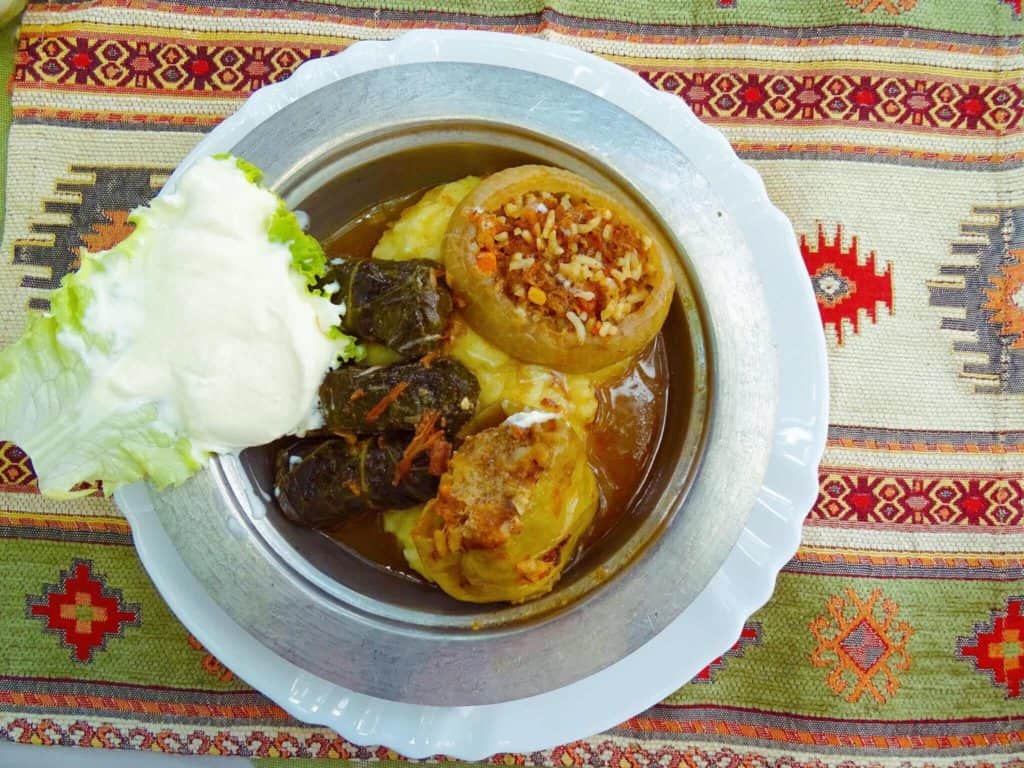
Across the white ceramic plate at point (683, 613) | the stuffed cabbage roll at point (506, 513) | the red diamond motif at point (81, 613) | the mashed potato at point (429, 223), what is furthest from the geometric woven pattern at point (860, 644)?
the red diamond motif at point (81, 613)

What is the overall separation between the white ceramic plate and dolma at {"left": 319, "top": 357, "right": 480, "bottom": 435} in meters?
0.63

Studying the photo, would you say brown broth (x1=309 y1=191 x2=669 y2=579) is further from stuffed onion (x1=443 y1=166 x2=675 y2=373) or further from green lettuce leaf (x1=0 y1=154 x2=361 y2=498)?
green lettuce leaf (x1=0 y1=154 x2=361 y2=498)

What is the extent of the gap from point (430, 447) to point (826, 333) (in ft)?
4.77

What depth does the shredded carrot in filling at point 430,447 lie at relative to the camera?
2217mm

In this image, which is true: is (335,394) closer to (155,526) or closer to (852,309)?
(155,526)

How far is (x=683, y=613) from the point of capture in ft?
7.55

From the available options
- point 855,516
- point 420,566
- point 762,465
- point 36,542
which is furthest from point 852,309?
point 36,542

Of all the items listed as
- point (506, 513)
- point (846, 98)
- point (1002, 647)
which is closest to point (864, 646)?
point (1002, 647)

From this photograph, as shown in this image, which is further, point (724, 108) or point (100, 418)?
point (724, 108)

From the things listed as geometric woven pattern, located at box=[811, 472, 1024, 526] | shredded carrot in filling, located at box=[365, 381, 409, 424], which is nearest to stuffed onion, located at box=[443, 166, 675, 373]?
shredded carrot in filling, located at box=[365, 381, 409, 424]

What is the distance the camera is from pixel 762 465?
216 cm

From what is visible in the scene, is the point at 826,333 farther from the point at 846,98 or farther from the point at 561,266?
the point at 561,266

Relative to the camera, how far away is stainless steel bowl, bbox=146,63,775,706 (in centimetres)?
203

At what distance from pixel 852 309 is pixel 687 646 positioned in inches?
51.3
